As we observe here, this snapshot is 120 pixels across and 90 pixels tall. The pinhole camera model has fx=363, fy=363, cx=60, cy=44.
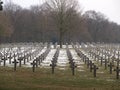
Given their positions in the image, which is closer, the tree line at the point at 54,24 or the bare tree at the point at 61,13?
the bare tree at the point at 61,13

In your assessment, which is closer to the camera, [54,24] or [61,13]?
[61,13]

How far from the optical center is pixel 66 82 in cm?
1809

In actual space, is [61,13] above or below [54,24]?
above

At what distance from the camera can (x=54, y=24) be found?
74.6 meters

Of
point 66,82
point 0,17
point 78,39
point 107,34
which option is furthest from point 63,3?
point 66,82

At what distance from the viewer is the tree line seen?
71750mm

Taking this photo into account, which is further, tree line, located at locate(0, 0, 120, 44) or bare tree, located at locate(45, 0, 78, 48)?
tree line, located at locate(0, 0, 120, 44)

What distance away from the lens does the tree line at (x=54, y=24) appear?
235 ft

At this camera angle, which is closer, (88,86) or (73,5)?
(88,86)

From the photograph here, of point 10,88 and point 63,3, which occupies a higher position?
point 63,3

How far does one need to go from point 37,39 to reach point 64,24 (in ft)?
82.5

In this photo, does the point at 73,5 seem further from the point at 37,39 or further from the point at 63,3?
the point at 37,39

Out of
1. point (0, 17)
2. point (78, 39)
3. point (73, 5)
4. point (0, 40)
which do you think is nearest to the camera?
point (0, 17)

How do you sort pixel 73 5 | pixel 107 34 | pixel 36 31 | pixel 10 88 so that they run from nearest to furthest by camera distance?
pixel 10 88 < pixel 73 5 < pixel 36 31 < pixel 107 34
